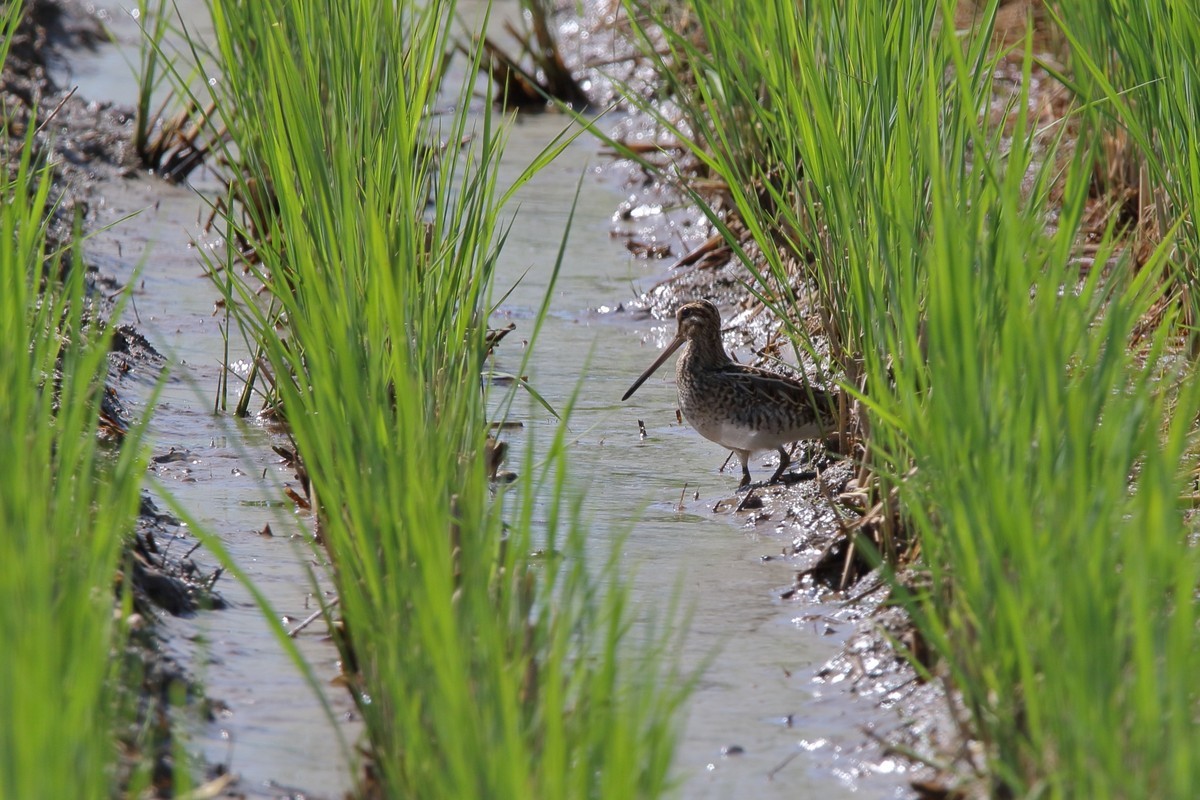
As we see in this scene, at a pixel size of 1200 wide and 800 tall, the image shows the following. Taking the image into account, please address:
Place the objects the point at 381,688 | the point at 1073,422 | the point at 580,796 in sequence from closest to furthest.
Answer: the point at 580,796 → the point at 1073,422 → the point at 381,688

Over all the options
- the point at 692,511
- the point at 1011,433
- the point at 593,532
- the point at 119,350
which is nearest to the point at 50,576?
the point at 1011,433

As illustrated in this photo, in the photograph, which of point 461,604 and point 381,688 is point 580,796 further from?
point 381,688

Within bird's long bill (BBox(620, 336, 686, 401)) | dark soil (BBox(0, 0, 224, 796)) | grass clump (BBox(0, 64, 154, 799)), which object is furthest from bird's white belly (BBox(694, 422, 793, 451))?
grass clump (BBox(0, 64, 154, 799))

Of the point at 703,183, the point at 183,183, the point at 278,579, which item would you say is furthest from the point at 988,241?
the point at 183,183

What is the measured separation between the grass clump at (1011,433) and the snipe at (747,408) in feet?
2.31

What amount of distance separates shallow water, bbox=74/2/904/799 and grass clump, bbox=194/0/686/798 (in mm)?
140

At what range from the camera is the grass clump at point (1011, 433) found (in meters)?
2.10

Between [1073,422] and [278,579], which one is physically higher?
[1073,422]

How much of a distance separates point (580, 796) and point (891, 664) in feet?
4.67

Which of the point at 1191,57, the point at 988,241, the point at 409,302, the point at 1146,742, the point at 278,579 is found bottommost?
the point at 278,579

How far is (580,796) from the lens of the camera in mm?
1988

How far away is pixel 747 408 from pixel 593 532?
2.28ft

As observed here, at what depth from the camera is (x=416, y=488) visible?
7.91 feet

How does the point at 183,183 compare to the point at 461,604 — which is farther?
the point at 183,183
